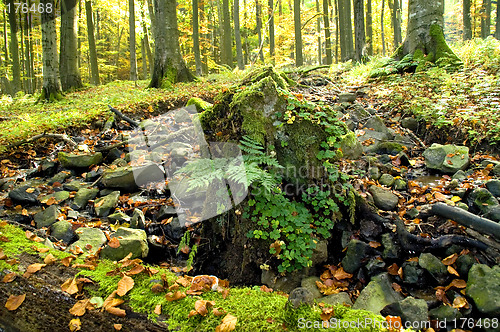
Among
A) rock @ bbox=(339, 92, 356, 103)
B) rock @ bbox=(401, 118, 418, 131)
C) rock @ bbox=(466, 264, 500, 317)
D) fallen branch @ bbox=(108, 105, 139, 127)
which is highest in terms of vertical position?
rock @ bbox=(339, 92, 356, 103)

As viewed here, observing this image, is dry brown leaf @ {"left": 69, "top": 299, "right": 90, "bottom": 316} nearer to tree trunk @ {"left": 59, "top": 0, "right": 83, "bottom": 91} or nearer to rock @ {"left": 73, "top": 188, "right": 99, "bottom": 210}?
rock @ {"left": 73, "top": 188, "right": 99, "bottom": 210}

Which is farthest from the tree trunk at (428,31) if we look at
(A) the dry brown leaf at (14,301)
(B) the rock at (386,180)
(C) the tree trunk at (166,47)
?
(A) the dry brown leaf at (14,301)

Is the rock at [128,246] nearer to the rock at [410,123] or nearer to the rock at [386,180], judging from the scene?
the rock at [386,180]

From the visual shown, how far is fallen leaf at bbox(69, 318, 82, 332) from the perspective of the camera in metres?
1.75

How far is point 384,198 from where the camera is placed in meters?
3.59

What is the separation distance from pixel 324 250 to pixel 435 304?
1.05 metres

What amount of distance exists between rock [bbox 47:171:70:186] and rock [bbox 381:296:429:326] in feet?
18.4

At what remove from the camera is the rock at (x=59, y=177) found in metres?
5.17

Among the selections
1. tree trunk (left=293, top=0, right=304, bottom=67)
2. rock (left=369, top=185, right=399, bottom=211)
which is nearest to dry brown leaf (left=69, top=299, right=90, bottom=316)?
rock (left=369, top=185, right=399, bottom=211)

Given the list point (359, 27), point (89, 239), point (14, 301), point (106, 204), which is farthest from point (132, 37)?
point (14, 301)

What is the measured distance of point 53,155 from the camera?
605 centimetres

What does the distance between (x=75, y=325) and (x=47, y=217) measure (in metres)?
2.79

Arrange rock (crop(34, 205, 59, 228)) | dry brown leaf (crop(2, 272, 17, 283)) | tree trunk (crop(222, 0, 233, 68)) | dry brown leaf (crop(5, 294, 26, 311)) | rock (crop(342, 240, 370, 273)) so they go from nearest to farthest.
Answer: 1. dry brown leaf (crop(5, 294, 26, 311))
2. dry brown leaf (crop(2, 272, 17, 283))
3. rock (crop(342, 240, 370, 273))
4. rock (crop(34, 205, 59, 228))
5. tree trunk (crop(222, 0, 233, 68))

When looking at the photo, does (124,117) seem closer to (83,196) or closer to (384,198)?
(83,196)
